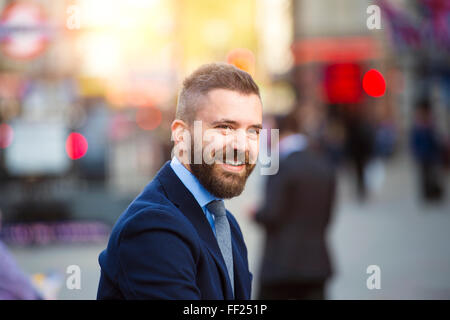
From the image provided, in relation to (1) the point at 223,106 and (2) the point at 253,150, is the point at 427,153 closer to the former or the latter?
(2) the point at 253,150

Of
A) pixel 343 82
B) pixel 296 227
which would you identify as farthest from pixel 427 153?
pixel 343 82

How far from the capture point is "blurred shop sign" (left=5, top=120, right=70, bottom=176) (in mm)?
10930

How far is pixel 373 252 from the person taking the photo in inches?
367

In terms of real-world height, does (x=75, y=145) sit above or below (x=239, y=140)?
below

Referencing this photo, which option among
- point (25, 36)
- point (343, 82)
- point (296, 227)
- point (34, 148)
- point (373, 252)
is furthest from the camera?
point (343, 82)

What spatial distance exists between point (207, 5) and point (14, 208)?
1741 inches

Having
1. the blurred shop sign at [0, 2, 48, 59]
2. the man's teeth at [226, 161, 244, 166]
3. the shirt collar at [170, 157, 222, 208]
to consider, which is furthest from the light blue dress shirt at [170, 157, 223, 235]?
the blurred shop sign at [0, 2, 48, 59]

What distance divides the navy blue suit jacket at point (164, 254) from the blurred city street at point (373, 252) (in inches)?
128

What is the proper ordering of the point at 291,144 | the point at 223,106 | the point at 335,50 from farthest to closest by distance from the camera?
the point at 335,50 < the point at 291,144 < the point at 223,106

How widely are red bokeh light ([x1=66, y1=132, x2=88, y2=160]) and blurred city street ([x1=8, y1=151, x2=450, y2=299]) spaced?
249 centimetres

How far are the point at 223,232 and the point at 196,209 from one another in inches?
5.5

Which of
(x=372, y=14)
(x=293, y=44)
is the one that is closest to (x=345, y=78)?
(x=293, y=44)

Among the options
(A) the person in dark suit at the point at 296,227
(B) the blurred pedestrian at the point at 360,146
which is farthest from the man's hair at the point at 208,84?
(B) the blurred pedestrian at the point at 360,146

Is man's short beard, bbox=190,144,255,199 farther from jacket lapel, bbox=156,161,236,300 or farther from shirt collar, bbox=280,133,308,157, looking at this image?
shirt collar, bbox=280,133,308,157
